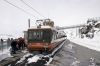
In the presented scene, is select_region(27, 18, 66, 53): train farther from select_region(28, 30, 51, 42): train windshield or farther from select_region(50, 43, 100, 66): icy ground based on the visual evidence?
select_region(50, 43, 100, 66): icy ground

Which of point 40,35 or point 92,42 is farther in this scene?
point 92,42

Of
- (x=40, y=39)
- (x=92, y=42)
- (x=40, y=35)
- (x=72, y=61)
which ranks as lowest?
(x=92, y=42)

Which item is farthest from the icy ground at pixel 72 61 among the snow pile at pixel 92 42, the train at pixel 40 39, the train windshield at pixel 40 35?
the snow pile at pixel 92 42

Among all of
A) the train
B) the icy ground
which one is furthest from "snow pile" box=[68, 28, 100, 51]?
the train

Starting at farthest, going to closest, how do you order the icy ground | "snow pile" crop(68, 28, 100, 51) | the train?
"snow pile" crop(68, 28, 100, 51) < the train < the icy ground

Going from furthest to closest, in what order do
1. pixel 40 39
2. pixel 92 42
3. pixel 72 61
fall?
pixel 92 42
pixel 40 39
pixel 72 61

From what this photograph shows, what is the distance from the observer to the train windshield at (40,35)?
522 inches

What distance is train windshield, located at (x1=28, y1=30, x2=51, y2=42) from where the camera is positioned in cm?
1326

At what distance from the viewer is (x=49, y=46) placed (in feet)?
43.0

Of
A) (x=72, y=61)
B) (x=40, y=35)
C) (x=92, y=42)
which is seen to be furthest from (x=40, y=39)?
(x=92, y=42)

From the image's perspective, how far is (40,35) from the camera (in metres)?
13.4

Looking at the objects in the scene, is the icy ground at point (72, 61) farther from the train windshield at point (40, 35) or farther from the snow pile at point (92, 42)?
the snow pile at point (92, 42)

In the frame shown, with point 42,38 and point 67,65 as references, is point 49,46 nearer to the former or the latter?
point 42,38

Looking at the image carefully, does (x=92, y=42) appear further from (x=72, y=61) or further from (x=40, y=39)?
(x=72, y=61)
